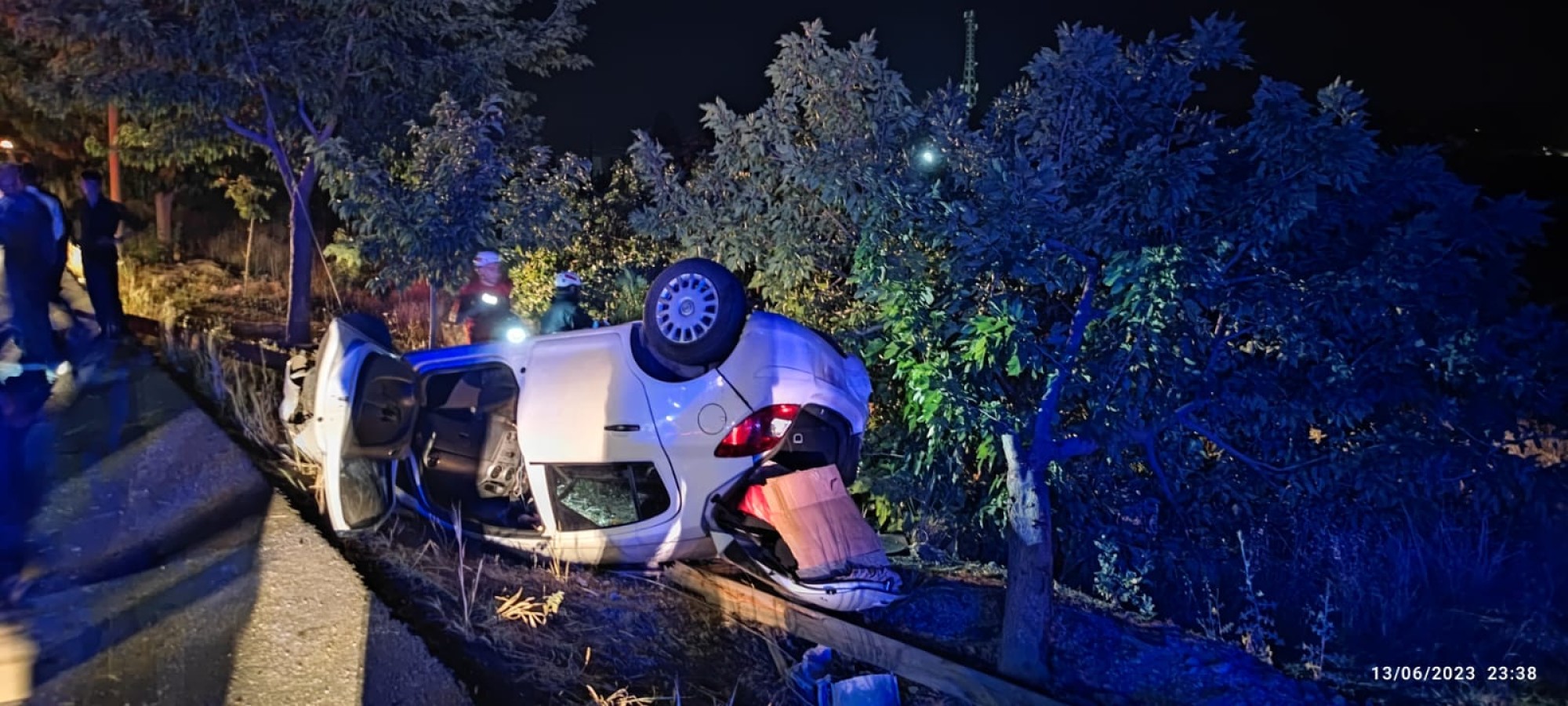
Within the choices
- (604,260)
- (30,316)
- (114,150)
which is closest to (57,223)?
(30,316)

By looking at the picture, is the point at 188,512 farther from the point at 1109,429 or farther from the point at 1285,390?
the point at 1285,390

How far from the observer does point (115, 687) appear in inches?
133

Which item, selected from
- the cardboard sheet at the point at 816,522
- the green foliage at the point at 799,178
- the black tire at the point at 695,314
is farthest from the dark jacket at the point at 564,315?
the cardboard sheet at the point at 816,522

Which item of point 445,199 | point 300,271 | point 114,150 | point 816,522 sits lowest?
point 816,522

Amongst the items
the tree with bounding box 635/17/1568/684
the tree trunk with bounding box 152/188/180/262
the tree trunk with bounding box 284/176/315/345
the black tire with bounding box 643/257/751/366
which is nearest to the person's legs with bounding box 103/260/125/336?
the tree trunk with bounding box 284/176/315/345

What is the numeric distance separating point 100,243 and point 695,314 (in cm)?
622

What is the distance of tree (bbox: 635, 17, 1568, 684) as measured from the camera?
4.89 m

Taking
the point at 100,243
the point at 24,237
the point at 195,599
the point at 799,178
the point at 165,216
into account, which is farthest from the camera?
the point at 165,216

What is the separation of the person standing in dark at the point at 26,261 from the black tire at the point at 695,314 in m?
4.71

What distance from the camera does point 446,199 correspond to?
7855 mm

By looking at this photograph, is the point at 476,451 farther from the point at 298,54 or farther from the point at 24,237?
the point at 298,54

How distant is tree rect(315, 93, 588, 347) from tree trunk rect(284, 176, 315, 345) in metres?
2.77

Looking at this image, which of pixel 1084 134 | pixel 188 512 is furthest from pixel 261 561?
pixel 1084 134

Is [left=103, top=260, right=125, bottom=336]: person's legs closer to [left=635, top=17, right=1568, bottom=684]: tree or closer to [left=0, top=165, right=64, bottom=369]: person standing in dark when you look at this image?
[left=0, top=165, right=64, bottom=369]: person standing in dark
